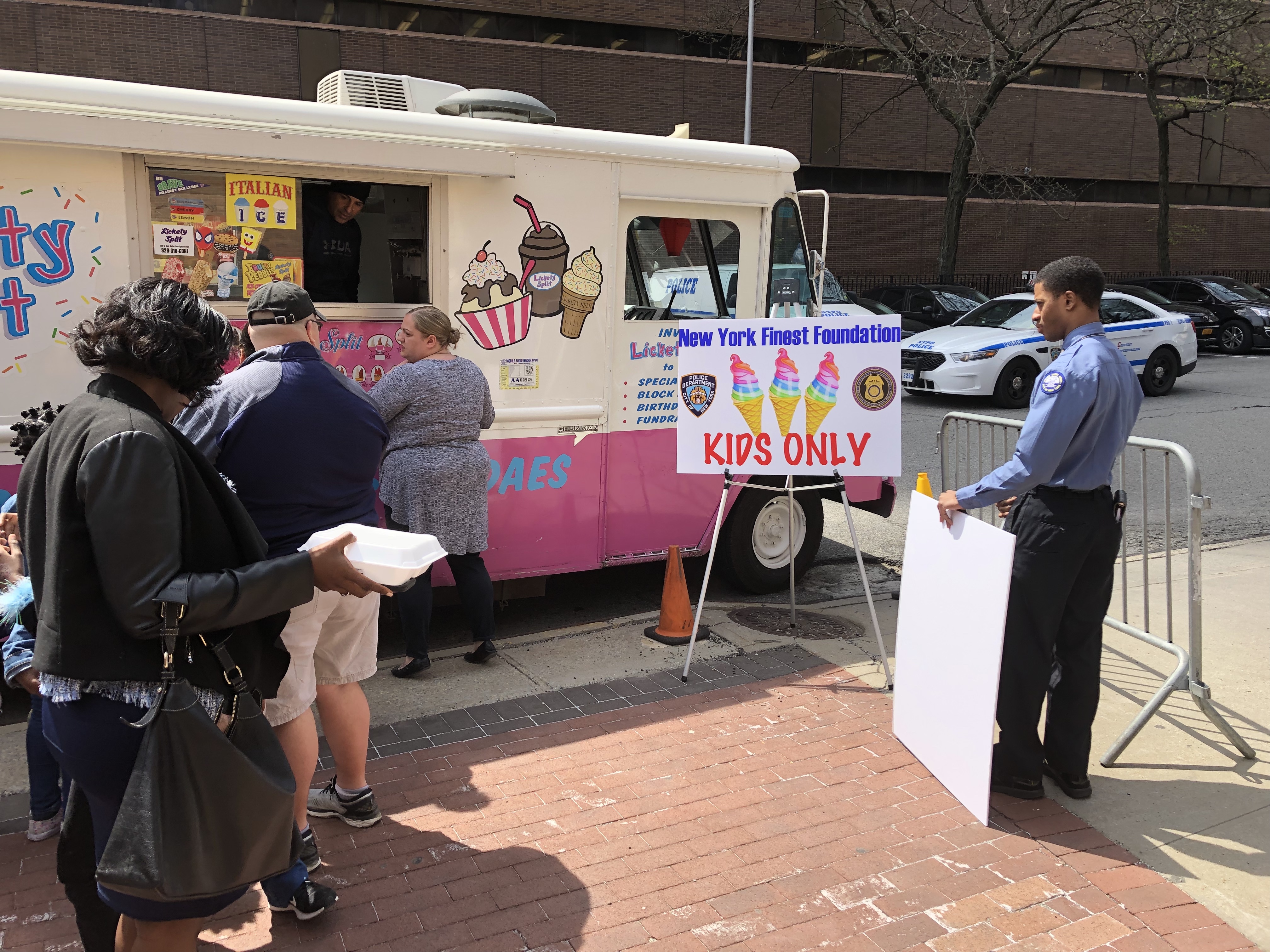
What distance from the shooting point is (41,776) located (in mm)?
3541

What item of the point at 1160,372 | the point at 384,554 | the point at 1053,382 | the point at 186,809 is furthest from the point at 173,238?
the point at 1160,372

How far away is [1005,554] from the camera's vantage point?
12.2 feet

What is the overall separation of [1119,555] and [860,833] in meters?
4.92

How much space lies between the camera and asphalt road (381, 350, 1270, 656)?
639 centimetres

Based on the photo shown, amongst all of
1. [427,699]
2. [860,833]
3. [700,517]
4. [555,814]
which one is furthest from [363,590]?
[700,517]

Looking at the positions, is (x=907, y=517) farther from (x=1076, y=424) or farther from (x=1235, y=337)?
(x=1235, y=337)

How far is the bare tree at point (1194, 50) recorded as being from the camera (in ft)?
72.0

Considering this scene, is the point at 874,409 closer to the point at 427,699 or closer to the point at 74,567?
the point at 427,699

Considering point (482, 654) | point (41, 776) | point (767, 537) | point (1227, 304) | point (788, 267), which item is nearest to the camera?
point (41, 776)

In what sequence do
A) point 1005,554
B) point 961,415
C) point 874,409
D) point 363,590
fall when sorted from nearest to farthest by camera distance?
point 363,590 → point 1005,554 → point 874,409 → point 961,415

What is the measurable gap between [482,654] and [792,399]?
6.79ft

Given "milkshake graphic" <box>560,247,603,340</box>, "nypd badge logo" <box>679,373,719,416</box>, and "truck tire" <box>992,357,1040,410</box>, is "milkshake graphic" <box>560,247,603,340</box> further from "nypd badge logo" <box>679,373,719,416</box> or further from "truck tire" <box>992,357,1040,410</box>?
"truck tire" <box>992,357,1040,410</box>

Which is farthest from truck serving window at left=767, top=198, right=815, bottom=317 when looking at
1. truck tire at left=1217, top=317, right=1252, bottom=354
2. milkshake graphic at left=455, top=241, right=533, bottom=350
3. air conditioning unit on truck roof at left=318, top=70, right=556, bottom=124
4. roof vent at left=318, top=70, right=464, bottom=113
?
truck tire at left=1217, top=317, right=1252, bottom=354

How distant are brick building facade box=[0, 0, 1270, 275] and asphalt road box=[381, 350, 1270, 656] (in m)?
12.4
